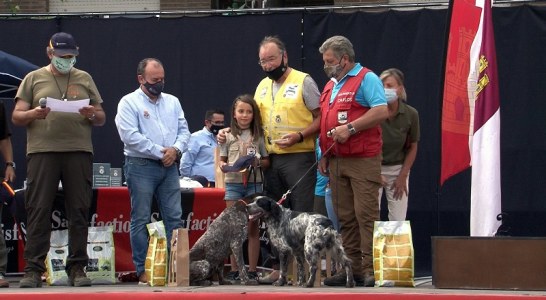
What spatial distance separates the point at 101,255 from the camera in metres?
10.1

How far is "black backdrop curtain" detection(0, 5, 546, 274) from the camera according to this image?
38.2ft

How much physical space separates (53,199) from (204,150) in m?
3.80

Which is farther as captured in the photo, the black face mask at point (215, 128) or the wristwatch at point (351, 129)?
the black face mask at point (215, 128)

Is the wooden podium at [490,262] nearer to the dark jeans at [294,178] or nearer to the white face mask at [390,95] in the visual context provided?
the dark jeans at [294,178]

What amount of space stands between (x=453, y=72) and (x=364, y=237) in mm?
1485

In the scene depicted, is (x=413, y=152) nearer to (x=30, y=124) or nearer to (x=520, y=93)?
(x=520, y=93)

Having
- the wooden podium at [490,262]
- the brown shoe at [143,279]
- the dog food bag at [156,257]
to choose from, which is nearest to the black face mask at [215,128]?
the brown shoe at [143,279]

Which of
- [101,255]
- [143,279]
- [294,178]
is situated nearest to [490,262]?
[294,178]

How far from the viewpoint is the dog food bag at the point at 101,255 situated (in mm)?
10086

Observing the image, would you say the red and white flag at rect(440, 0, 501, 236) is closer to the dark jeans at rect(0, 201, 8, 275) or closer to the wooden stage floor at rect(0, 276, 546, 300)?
the wooden stage floor at rect(0, 276, 546, 300)

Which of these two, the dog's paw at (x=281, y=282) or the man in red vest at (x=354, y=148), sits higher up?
the man in red vest at (x=354, y=148)

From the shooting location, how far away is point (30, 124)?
944 cm

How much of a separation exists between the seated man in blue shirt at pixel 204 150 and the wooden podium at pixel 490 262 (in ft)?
14.7

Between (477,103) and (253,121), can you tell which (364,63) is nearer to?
(253,121)
